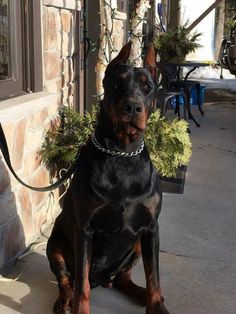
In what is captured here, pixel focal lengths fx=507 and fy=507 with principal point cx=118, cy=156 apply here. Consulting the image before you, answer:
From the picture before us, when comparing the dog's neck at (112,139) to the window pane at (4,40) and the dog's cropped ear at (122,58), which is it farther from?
the window pane at (4,40)

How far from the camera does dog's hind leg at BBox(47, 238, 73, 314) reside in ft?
8.50

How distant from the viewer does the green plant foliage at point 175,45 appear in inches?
319

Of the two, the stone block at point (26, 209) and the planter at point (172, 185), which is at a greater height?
the stone block at point (26, 209)

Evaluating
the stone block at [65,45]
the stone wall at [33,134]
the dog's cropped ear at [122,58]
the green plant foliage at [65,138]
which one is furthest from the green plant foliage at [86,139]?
the dog's cropped ear at [122,58]

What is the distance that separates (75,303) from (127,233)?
16.3 inches

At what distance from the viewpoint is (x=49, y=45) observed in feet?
12.1

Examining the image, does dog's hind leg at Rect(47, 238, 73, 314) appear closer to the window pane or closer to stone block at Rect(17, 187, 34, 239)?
stone block at Rect(17, 187, 34, 239)

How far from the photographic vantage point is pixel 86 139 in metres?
3.97

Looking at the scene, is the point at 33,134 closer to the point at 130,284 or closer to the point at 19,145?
the point at 19,145

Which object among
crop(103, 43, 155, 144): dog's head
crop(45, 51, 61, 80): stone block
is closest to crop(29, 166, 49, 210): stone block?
crop(45, 51, 61, 80): stone block

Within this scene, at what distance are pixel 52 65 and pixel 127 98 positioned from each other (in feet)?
5.49

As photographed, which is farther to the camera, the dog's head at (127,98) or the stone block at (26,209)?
the stone block at (26,209)

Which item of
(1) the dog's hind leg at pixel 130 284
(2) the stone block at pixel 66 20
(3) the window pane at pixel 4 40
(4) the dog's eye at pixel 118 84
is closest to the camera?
(4) the dog's eye at pixel 118 84

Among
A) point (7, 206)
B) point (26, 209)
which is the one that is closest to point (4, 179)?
point (7, 206)
